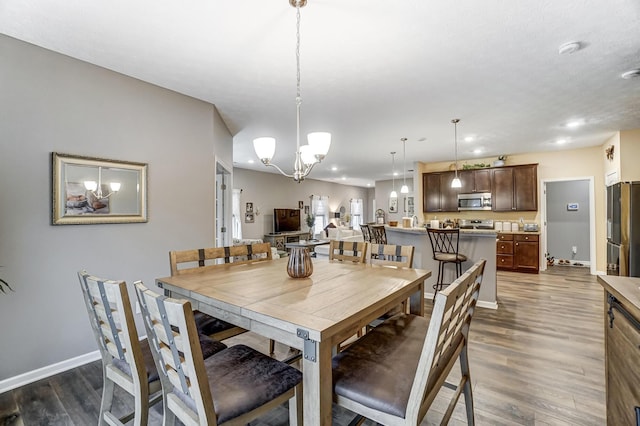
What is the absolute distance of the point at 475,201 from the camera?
6930mm

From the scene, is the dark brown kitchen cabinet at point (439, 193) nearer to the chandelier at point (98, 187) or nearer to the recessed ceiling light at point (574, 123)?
the recessed ceiling light at point (574, 123)

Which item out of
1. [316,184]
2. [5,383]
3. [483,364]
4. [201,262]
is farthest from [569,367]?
[316,184]

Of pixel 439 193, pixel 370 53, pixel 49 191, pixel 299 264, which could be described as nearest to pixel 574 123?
pixel 439 193

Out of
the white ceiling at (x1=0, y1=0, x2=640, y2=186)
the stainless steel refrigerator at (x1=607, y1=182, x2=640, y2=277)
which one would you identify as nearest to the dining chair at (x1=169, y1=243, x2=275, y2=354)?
the white ceiling at (x1=0, y1=0, x2=640, y2=186)

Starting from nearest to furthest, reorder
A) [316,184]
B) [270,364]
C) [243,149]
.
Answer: [270,364] → [243,149] → [316,184]

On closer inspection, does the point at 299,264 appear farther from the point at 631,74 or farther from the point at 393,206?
the point at 393,206

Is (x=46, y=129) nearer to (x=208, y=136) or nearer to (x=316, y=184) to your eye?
(x=208, y=136)

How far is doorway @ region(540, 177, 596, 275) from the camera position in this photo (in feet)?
22.8

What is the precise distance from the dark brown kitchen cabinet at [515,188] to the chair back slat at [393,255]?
5.49 metres

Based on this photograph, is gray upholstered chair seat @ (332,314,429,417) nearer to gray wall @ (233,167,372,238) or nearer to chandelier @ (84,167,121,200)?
chandelier @ (84,167,121,200)

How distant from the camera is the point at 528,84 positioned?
10.1ft

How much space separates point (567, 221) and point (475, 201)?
243cm

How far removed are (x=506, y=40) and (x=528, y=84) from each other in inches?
42.3

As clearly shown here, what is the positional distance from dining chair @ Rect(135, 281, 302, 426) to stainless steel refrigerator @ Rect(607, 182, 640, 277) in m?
4.47
